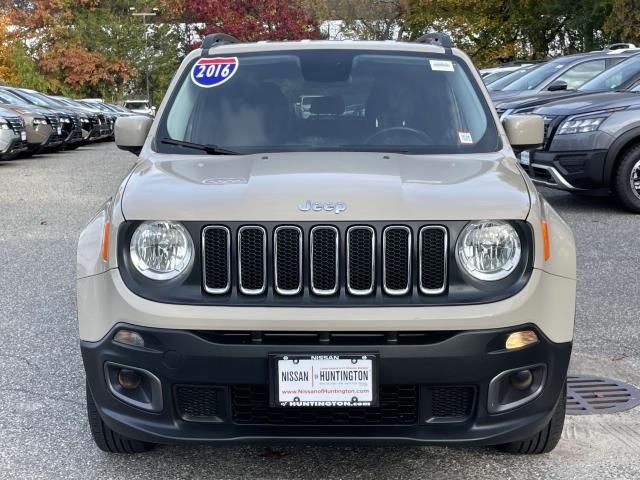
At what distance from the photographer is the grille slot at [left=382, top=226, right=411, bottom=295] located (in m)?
3.29

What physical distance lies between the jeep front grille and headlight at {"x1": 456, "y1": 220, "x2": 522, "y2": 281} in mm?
78

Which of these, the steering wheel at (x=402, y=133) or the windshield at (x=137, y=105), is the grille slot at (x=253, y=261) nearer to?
the steering wheel at (x=402, y=133)

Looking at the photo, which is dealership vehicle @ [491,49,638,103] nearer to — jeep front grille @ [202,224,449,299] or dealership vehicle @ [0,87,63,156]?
dealership vehicle @ [0,87,63,156]

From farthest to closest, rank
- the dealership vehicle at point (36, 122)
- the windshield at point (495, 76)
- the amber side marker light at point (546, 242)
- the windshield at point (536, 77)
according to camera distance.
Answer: the dealership vehicle at point (36, 122) → the windshield at point (495, 76) → the windshield at point (536, 77) → the amber side marker light at point (546, 242)

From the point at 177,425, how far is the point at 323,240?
0.82 meters

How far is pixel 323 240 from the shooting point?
3.30m

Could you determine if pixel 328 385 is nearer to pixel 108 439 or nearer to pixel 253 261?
pixel 253 261

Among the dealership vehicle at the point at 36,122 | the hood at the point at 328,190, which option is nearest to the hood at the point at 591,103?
the hood at the point at 328,190

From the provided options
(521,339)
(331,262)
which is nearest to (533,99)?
(521,339)

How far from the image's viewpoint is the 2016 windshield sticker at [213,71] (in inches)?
187

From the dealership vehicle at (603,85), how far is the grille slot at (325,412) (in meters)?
8.00

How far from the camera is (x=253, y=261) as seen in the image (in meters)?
3.29

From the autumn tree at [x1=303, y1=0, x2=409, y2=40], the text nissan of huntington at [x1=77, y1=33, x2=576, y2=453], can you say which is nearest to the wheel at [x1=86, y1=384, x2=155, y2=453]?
the text nissan of huntington at [x1=77, y1=33, x2=576, y2=453]

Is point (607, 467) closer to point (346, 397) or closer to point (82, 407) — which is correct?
point (346, 397)
